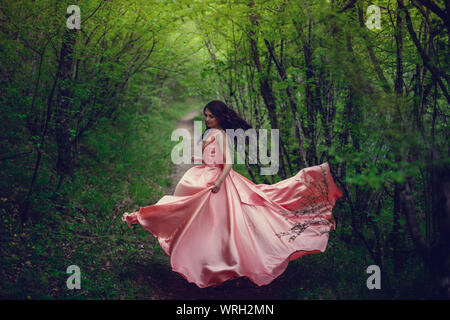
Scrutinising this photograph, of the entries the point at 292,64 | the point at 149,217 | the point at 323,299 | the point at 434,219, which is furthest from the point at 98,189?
the point at 434,219

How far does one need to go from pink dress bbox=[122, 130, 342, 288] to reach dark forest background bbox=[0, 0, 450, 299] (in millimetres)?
355

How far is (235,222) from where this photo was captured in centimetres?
408

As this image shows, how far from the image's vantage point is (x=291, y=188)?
4617mm

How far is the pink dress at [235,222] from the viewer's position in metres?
3.81

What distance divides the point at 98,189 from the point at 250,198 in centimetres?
384

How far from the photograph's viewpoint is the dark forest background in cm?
321

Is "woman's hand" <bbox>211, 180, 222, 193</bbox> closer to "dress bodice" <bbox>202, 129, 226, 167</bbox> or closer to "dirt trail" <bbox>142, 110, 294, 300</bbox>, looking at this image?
"dress bodice" <bbox>202, 129, 226, 167</bbox>

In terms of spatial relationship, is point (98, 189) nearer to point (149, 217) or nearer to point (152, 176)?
point (152, 176)

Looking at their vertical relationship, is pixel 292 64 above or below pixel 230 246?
above

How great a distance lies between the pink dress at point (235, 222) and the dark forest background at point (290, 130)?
14.0 inches
